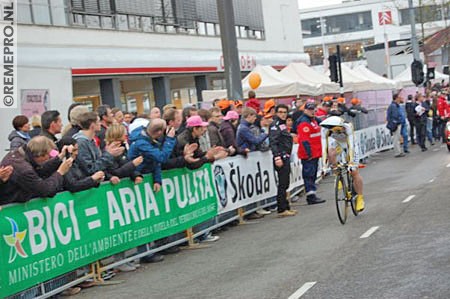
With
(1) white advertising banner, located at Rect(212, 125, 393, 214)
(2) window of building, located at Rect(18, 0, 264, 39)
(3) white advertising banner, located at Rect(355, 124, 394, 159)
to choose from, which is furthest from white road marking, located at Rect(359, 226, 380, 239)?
(2) window of building, located at Rect(18, 0, 264, 39)

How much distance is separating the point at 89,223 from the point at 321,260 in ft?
9.10

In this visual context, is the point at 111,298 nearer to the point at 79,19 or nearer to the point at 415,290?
the point at 415,290

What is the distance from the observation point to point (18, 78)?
50.9ft

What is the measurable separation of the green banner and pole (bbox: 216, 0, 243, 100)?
645 cm

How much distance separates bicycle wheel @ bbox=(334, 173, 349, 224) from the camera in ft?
45.6

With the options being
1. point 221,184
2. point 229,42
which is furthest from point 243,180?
point 229,42

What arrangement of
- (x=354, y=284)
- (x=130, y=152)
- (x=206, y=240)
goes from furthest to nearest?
(x=206, y=240)
(x=130, y=152)
(x=354, y=284)

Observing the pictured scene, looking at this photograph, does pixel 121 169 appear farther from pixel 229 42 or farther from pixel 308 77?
pixel 308 77

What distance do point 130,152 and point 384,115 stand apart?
68.0 feet

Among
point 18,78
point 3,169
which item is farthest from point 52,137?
point 18,78

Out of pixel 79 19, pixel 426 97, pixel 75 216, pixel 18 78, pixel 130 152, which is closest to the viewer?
pixel 75 216

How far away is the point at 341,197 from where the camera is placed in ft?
46.5

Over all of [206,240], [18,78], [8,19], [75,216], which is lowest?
[206,240]
